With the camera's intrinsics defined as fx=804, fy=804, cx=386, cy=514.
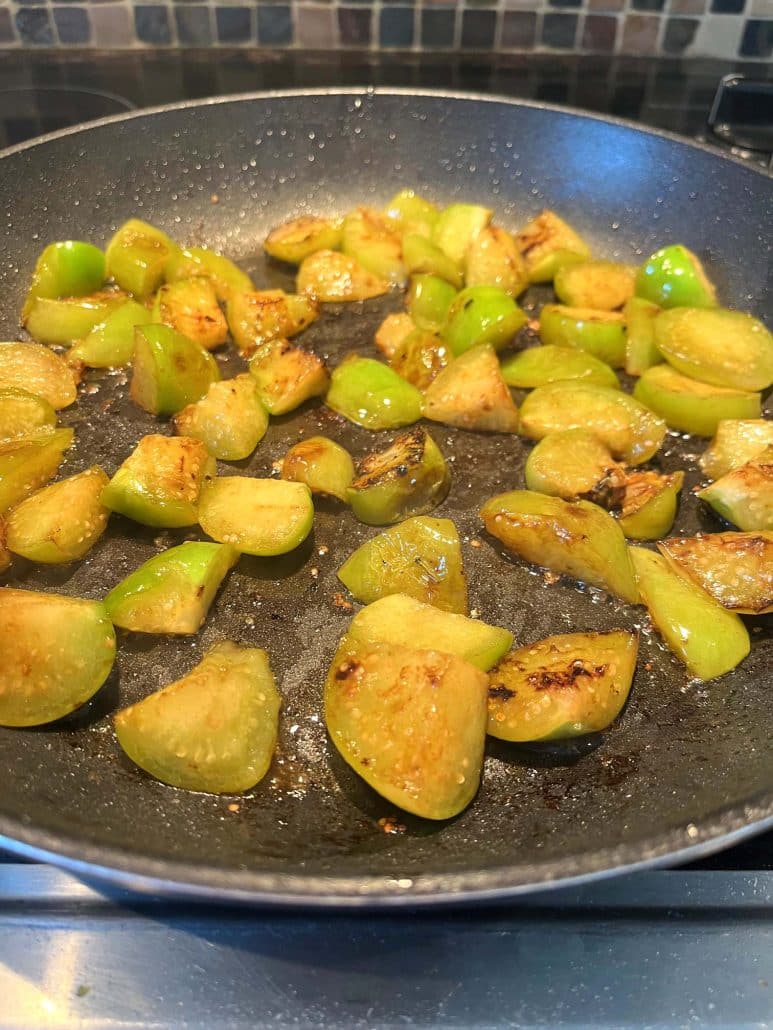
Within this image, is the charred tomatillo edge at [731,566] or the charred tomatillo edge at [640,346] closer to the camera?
the charred tomatillo edge at [731,566]

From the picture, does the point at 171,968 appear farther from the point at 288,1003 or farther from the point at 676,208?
the point at 676,208

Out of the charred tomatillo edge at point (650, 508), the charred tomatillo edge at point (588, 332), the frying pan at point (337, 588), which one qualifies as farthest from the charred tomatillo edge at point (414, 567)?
the charred tomatillo edge at point (588, 332)

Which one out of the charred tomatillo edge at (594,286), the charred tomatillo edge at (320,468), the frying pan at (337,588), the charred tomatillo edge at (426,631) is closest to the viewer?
the frying pan at (337,588)

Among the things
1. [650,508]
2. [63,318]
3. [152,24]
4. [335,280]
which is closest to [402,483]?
[650,508]

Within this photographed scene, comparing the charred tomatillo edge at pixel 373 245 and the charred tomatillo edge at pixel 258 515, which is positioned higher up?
the charred tomatillo edge at pixel 373 245

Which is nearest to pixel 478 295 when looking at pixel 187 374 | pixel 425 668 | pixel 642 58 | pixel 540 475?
pixel 540 475

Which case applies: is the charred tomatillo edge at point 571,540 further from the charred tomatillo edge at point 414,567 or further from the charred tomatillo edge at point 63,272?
the charred tomatillo edge at point 63,272

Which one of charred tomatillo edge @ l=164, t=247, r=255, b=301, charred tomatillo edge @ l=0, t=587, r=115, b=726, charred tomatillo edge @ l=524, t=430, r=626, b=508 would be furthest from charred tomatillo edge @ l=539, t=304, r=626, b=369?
charred tomatillo edge @ l=0, t=587, r=115, b=726

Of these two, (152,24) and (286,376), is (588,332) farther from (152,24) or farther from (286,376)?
(152,24)
